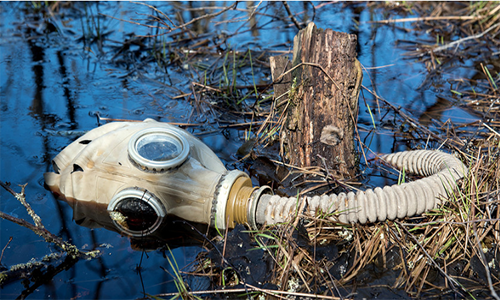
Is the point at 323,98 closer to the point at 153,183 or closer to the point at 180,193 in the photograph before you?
the point at 180,193

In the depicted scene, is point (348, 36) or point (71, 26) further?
point (71, 26)

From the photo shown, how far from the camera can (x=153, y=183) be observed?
7.91 feet

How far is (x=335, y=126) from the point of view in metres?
2.74

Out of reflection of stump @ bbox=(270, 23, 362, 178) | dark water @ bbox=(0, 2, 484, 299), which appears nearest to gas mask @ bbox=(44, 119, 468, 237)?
dark water @ bbox=(0, 2, 484, 299)

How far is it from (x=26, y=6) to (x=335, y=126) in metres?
5.44

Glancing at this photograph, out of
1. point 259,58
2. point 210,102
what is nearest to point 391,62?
point 259,58

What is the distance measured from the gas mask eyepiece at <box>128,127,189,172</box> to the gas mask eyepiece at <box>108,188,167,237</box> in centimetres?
16

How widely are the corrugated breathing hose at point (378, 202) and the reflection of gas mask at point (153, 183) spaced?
0.13m

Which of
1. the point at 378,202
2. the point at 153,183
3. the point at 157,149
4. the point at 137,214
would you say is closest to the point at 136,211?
the point at 137,214

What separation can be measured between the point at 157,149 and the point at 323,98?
109cm

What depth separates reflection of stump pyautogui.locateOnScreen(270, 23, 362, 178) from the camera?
2646 mm

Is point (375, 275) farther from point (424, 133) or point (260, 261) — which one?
point (424, 133)

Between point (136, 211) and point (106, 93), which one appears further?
point (106, 93)

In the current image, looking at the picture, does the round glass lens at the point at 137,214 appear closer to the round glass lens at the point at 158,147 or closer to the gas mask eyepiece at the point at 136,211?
the gas mask eyepiece at the point at 136,211
